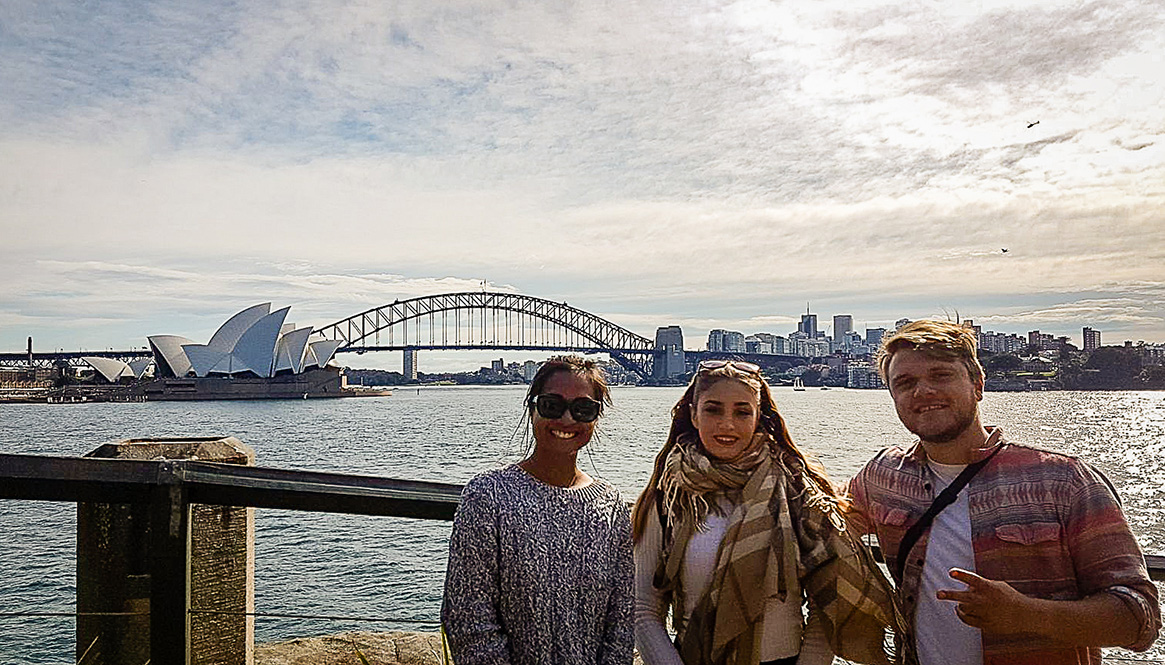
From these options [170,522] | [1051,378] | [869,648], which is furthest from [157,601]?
[1051,378]

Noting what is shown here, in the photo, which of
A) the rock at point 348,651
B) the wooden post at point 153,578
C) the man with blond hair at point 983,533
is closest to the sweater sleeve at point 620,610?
the man with blond hair at point 983,533

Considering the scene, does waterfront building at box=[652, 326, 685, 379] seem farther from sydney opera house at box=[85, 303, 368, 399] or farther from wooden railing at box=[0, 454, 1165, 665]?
wooden railing at box=[0, 454, 1165, 665]

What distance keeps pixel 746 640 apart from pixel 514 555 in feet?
2.00

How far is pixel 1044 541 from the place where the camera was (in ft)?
6.58

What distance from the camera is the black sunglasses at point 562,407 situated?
2.06 metres

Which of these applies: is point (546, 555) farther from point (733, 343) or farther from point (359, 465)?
point (733, 343)

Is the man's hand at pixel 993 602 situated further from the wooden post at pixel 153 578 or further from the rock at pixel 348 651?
the wooden post at pixel 153 578

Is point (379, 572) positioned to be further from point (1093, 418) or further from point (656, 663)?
point (1093, 418)

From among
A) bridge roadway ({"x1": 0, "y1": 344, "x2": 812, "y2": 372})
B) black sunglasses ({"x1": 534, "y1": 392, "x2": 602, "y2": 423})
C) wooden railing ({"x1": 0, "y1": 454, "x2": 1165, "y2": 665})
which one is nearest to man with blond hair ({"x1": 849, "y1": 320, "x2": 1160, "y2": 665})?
black sunglasses ({"x1": 534, "y1": 392, "x2": 602, "y2": 423})

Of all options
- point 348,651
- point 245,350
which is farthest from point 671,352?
point 348,651

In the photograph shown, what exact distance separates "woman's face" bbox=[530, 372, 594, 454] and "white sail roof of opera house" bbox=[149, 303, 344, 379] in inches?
3183

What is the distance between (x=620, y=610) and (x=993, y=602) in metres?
0.78

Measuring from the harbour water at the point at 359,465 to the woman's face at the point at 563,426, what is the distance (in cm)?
18

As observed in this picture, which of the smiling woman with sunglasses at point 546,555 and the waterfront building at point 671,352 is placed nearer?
the smiling woman with sunglasses at point 546,555
